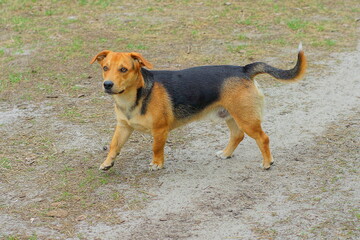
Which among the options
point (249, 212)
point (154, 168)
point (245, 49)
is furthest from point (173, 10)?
point (249, 212)

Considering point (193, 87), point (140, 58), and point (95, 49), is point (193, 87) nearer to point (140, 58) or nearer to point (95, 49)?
point (140, 58)

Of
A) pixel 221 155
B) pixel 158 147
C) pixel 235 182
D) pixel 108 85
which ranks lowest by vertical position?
pixel 221 155

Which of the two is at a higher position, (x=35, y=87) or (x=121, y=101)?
(x=121, y=101)

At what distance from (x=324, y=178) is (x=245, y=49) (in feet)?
16.5

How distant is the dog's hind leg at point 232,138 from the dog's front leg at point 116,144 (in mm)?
1157

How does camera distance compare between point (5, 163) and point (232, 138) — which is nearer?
point (5, 163)

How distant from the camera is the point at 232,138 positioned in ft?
22.3

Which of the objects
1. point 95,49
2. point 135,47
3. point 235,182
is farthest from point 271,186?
point 95,49

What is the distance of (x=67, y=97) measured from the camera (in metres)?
8.69

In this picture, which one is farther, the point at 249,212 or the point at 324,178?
the point at 324,178

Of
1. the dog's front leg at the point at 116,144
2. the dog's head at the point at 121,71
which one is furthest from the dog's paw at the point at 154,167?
the dog's head at the point at 121,71

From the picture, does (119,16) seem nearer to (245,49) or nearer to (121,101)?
(245,49)

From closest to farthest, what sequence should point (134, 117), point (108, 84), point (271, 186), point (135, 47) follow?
point (108, 84) → point (271, 186) → point (134, 117) → point (135, 47)

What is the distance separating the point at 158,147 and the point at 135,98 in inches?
24.0
